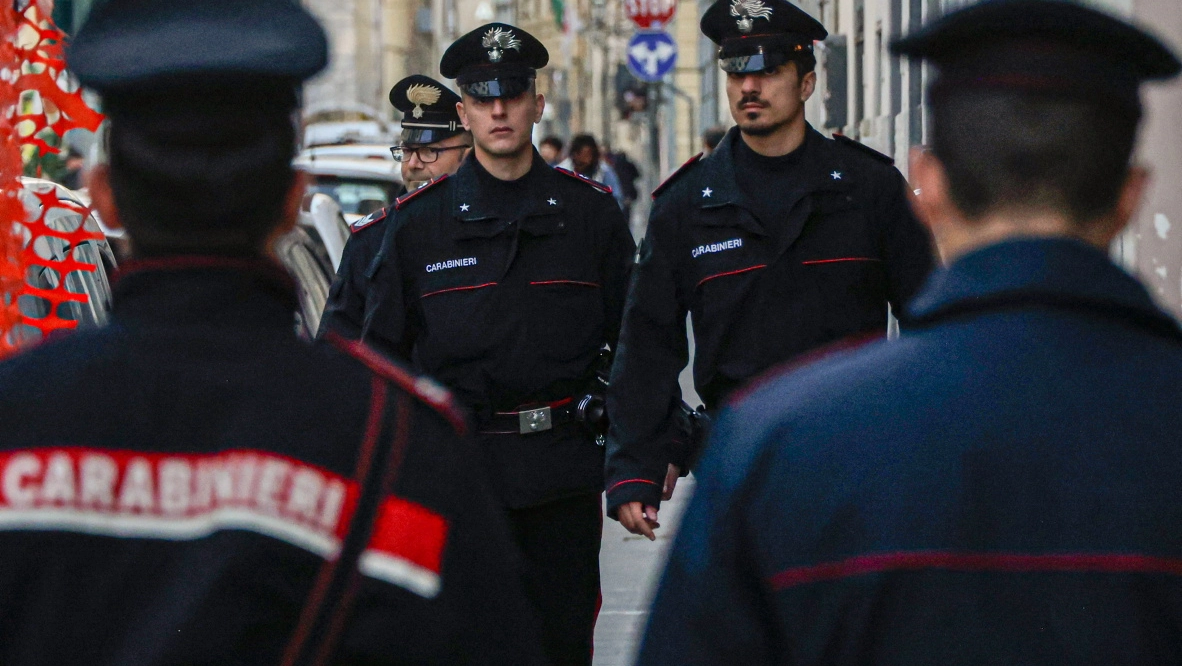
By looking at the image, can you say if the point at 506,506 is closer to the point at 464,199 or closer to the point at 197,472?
the point at 464,199

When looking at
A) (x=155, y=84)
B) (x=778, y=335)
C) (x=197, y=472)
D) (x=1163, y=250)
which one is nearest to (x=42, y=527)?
(x=197, y=472)

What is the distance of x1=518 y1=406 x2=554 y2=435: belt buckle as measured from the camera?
5.38 metres

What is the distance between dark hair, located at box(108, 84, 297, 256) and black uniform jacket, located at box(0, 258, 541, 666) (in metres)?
0.04

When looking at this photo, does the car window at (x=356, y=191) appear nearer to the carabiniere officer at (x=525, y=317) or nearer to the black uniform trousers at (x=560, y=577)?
the carabiniere officer at (x=525, y=317)

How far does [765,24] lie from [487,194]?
968 millimetres

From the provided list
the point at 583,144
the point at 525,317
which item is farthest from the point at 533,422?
the point at 583,144

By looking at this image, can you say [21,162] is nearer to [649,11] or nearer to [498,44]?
[498,44]

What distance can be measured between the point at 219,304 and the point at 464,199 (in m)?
3.64

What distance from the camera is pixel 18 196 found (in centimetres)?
532

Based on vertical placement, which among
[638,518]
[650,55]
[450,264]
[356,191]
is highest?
[450,264]

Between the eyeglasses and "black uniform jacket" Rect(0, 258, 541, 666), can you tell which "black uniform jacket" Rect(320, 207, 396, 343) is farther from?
"black uniform jacket" Rect(0, 258, 541, 666)

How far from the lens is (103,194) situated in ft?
7.08

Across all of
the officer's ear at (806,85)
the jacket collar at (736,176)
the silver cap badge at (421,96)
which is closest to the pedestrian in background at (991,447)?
the jacket collar at (736,176)

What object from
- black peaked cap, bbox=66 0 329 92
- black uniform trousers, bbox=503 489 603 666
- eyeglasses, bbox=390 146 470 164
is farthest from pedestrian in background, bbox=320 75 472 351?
black peaked cap, bbox=66 0 329 92
